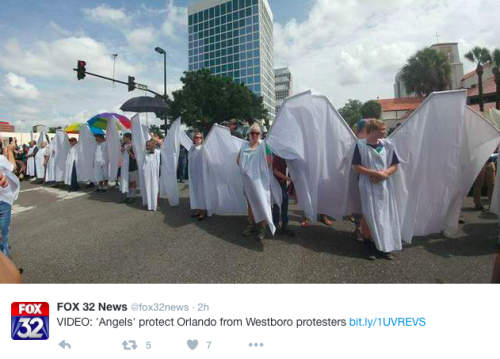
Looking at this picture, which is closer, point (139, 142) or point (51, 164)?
point (139, 142)

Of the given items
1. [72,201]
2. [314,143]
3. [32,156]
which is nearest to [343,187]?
[314,143]

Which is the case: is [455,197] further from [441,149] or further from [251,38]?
[251,38]

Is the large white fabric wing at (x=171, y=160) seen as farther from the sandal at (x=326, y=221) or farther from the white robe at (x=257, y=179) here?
the sandal at (x=326, y=221)

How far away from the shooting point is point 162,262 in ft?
10.2

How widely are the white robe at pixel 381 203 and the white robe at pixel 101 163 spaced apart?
7.88m

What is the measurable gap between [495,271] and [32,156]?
51.5 ft

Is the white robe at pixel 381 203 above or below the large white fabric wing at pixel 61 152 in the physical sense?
below

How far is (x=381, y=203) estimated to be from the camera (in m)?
3.08

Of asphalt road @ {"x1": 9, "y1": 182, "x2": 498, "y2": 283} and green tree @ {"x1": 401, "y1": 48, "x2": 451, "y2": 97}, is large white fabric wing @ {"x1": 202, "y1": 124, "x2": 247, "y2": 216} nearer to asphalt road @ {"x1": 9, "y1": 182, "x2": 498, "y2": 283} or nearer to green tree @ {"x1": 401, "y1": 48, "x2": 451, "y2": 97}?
asphalt road @ {"x1": 9, "y1": 182, "x2": 498, "y2": 283}

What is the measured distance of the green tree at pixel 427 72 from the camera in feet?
101

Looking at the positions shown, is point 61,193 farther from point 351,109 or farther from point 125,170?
point 351,109

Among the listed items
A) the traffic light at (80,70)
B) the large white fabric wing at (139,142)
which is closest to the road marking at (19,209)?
the large white fabric wing at (139,142)

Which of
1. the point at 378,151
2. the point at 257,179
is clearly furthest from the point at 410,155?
the point at 257,179
